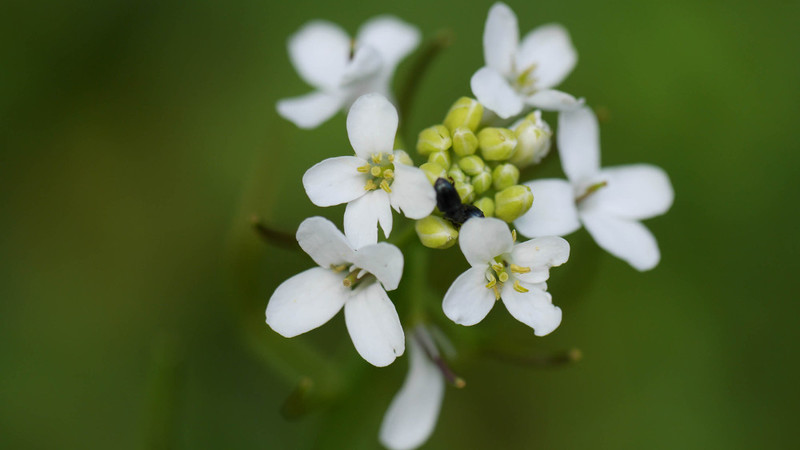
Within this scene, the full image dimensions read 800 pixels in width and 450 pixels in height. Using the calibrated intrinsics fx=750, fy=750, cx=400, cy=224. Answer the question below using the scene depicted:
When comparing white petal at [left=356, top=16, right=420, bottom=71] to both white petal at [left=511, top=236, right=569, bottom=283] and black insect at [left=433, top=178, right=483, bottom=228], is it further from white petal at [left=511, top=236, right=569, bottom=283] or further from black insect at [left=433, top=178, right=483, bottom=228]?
white petal at [left=511, top=236, right=569, bottom=283]

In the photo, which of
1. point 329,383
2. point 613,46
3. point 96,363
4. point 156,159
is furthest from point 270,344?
point 613,46

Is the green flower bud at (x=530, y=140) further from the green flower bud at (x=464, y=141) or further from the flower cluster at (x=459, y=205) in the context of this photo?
the green flower bud at (x=464, y=141)

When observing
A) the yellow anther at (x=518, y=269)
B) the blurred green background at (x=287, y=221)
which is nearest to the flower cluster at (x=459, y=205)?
the yellow anther at (x=518, y=269)

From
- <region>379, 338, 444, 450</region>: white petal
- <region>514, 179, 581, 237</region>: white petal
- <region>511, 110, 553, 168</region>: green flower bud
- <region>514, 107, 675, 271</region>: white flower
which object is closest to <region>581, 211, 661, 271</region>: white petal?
<region>514, 107, 675, 271</region>: white flower

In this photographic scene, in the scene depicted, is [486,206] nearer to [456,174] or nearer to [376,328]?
[456,174]

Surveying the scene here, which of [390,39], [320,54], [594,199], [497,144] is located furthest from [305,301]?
[390,39]

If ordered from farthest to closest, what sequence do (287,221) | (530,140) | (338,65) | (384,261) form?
(287,221) → (338,65) → (530,140) → (384,261)

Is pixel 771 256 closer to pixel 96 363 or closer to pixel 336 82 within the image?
pixel 336 82
